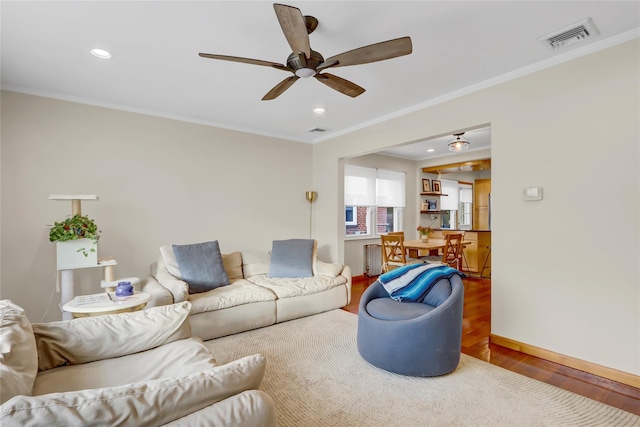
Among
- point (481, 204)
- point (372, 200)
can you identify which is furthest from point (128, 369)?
point (481, 204)

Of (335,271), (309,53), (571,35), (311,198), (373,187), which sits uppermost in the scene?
(571,35)

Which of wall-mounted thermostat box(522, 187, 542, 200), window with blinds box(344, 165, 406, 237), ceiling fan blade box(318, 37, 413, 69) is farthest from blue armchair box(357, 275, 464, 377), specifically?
window with blinds box(344, 165, 406, 237)

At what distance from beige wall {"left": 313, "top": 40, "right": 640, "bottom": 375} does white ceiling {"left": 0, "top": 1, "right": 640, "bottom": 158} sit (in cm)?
24

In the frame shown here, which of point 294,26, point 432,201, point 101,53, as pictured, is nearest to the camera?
point 294,26

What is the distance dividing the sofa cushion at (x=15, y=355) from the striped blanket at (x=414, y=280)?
239 cm

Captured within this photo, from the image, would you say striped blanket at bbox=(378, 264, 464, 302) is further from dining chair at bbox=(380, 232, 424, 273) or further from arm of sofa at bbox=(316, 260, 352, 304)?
dining chair at bbox=(380, 232, 424, 273)

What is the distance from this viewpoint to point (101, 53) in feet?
8.33

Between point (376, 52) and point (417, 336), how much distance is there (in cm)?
198

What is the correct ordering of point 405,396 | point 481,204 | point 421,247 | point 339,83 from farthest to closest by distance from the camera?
point 481,204 → point 421,247 → point 339,83 → point 405,396

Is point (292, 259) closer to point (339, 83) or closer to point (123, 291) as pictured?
point (123, 291)

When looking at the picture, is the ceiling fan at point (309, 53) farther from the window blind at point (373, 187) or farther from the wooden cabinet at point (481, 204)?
the wooden cabinet at point (481, 204)

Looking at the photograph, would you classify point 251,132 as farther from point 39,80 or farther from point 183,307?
point 183,307

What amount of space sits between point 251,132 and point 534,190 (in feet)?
12.2

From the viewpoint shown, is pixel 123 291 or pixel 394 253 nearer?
pixel 123 291
